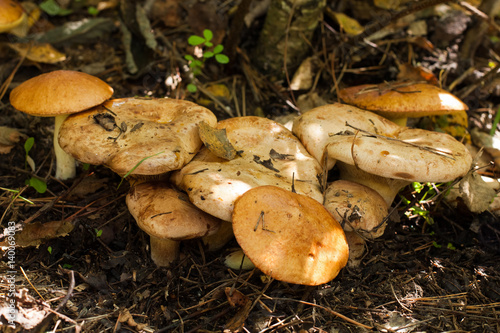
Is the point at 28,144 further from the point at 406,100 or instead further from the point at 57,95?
the point at 406,100

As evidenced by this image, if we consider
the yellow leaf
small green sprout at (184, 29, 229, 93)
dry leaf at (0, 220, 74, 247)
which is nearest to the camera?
dry leaf at (0, 220, 74, 247)

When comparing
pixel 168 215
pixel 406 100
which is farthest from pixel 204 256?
pixel 406 100

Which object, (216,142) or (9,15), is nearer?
(216,142)

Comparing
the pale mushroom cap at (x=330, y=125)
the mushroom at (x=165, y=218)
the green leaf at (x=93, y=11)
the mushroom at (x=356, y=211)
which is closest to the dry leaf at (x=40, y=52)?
the green leaf at (x=93, y=11)

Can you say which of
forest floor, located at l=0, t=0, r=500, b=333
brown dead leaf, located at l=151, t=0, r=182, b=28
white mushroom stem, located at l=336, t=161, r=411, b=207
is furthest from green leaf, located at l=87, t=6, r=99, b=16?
white mushroom stem, located at l=336, t=161, r=411, b=207

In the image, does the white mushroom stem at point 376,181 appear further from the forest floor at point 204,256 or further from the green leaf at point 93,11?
the green leaf at point 93,11

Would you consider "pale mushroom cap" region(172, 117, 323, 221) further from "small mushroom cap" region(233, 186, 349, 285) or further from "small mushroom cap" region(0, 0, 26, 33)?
"small mushroom cap" region(0, 0, 26, 33)
